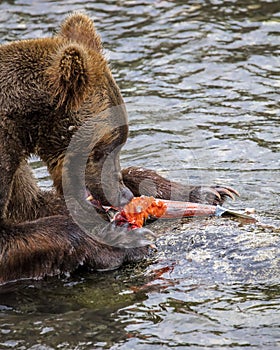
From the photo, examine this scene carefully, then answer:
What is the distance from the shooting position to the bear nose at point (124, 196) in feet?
22.6

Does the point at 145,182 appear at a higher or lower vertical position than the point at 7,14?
lower

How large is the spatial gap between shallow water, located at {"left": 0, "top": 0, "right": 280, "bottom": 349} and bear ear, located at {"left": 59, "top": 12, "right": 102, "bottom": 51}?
1.61 meters

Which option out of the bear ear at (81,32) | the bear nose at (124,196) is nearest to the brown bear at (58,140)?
the bear nose at (124,196)

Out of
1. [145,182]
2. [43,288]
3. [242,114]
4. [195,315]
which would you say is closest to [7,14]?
[242,114]

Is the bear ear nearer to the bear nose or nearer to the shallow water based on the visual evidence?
the bear nose

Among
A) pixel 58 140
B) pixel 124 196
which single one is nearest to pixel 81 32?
pixel 58 140

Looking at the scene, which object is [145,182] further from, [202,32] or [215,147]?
[202,32]

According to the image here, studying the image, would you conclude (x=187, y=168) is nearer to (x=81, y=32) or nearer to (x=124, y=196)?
(x=124, y=196)

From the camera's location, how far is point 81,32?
23.3ft

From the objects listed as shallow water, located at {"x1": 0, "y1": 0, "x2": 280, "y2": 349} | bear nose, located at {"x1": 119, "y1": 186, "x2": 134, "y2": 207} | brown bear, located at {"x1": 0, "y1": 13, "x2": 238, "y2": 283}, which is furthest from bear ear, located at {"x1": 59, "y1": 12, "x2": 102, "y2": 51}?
shallow water, located at {"x1": 0, "y1": 0, "x2": 280, "y2": 349}

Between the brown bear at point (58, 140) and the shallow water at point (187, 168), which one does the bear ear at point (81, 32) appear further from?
the shallow water at point (187, 168)

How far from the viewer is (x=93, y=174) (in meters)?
6.79

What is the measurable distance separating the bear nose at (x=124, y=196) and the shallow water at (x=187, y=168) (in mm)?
427

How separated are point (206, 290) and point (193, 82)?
216 inches
